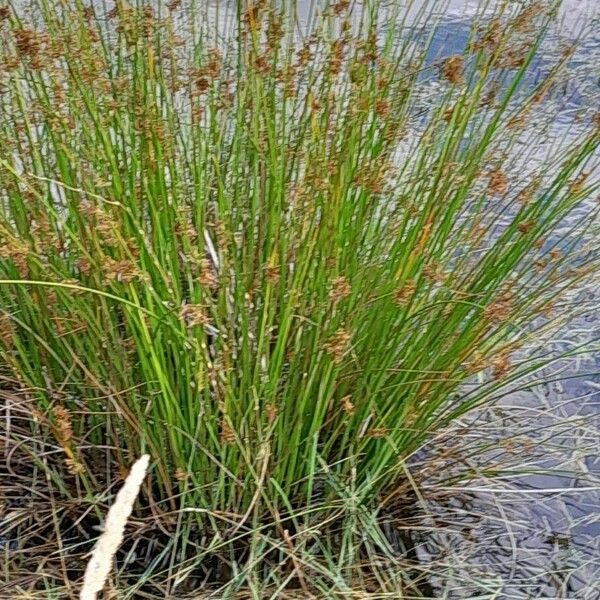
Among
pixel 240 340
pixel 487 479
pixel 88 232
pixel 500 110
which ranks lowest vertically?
pixel 487 479

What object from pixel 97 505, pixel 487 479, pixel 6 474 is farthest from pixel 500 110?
pixel 6 474

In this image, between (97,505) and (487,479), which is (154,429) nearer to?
(97,505)

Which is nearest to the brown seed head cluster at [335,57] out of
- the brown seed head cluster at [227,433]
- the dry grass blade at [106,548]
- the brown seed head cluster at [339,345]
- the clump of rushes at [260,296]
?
the clump of rushes at [260,296]

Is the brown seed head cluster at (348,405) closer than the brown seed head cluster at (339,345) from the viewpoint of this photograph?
No

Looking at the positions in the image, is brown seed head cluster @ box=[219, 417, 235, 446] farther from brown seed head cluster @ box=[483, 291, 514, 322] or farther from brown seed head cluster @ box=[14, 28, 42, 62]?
brown seed head cluster @ box=[14, 28, 42, 62]

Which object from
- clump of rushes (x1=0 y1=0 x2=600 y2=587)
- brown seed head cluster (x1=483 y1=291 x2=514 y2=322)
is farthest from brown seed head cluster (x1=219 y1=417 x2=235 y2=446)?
brown seed head cluster (x1=483 y1=291 x2=514 y2=322)

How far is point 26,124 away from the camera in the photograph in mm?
1486

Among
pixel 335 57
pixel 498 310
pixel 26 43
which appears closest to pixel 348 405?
pixel 498 310

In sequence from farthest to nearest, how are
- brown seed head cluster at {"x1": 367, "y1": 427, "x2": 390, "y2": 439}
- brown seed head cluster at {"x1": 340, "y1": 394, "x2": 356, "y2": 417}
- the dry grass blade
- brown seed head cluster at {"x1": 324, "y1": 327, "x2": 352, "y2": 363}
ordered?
brown seed head cluster at {"x1": 367, "y1": 427, "x2": 390, "y2": 439}
brown seed head cluster at {"x1": 340, "y1": 394, "x2": 356, "y2": 417}
brown seed head cluster at {"x1": 324, "y1": 327, "x2": 352, "y2": 363}
the dry grass blade

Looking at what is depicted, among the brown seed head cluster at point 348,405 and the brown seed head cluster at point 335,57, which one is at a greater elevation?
the brown seed head cluster at point 335,57

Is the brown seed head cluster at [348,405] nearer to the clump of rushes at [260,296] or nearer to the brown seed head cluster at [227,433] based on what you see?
the clump of rushes at [260,296]

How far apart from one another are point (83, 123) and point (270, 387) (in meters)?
0.52

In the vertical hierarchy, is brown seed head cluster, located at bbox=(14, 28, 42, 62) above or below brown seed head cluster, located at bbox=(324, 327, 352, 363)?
above

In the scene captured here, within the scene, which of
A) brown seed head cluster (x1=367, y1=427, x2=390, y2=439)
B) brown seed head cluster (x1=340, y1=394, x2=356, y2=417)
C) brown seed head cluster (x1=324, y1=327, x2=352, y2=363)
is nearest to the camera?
brown seed head cluster (x1=324, y1=327, x2=352, y2=363)
